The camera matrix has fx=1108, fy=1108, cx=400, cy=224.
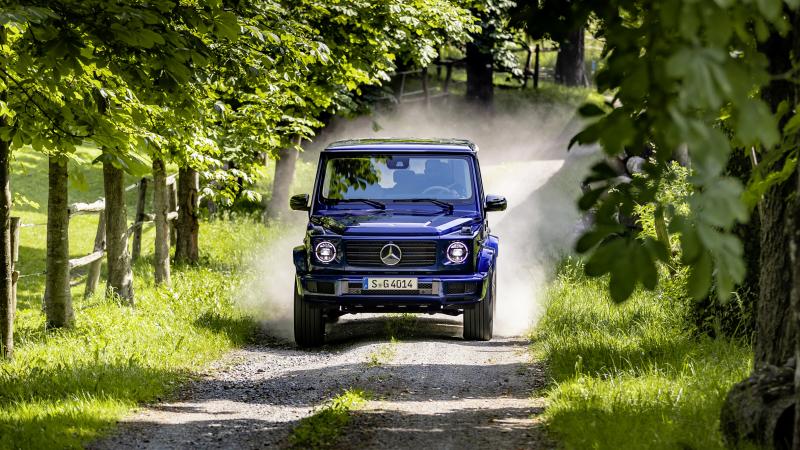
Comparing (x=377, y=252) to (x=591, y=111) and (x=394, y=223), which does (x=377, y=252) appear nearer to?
(x=394, y=223)

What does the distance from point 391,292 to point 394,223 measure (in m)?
0.74

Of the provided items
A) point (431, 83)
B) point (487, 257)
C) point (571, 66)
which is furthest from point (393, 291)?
point (571, 66)

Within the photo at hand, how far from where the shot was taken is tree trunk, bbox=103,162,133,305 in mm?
13719

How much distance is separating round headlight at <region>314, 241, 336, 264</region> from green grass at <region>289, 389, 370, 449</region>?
306 cm

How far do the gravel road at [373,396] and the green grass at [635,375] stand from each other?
0.29 metres

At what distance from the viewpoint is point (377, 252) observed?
1155 cm

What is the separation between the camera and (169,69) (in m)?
7.62

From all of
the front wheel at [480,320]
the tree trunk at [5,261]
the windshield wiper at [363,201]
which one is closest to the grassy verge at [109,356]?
the tree trunk at [5,261]

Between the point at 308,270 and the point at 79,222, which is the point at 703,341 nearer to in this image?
the point at 308,270

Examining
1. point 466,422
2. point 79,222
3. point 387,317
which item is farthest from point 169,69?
point 79,222

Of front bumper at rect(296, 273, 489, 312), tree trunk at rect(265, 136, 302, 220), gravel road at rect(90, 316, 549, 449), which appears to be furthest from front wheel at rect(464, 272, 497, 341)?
tree trunk at rect(265, 136, 302, 220)

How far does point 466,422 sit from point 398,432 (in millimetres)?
635

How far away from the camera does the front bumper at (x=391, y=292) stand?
37.6 ft

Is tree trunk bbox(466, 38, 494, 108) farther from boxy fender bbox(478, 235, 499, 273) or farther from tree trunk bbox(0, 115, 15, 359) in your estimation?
tree trunk bbox(0, 115, 15, 359)
